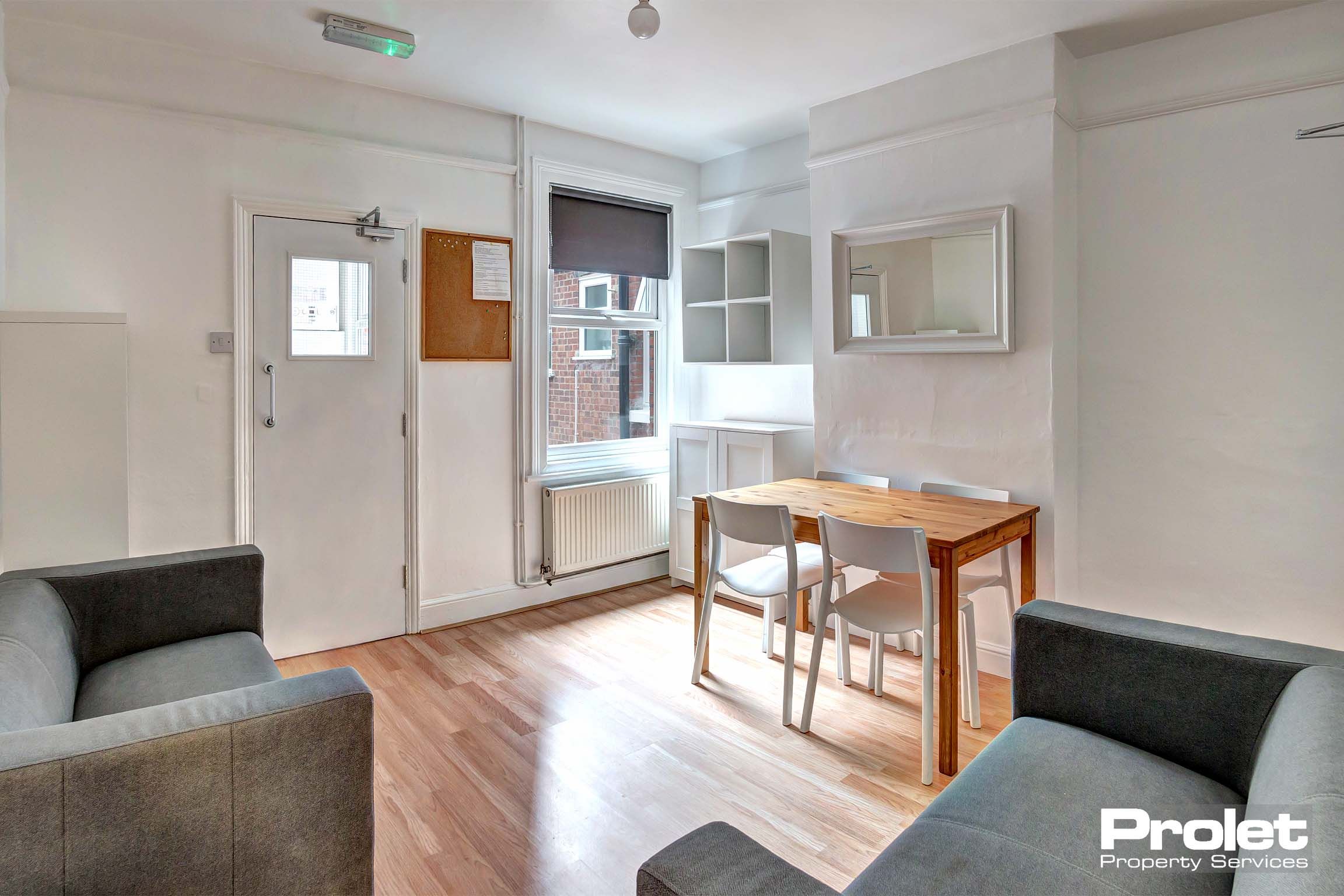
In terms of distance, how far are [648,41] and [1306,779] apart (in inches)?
123

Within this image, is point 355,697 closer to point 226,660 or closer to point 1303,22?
point 226,660

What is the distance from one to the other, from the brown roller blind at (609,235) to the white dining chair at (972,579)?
2.33 meters

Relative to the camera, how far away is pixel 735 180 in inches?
183

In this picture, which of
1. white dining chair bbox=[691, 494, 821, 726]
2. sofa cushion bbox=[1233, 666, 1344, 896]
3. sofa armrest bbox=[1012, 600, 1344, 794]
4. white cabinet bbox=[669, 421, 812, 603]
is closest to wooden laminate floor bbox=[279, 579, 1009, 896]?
white dining chair bbox=[691, 494, 821, 726]

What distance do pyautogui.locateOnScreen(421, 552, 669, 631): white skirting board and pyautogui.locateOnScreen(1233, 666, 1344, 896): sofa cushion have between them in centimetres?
257

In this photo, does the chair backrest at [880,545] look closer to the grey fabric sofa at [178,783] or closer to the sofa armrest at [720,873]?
the sofa armrest at [720,873]

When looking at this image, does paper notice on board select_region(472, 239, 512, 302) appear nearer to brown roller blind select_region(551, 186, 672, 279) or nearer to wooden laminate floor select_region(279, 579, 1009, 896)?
brown roller blind select_region(551, 186, 672, 279)

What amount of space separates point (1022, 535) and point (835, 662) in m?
1.01

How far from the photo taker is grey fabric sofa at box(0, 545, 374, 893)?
44.9 inches

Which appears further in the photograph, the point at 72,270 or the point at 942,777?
the point at 72,270

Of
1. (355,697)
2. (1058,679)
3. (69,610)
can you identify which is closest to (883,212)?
(1058,679)

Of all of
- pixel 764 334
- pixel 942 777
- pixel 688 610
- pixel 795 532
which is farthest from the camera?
pixel 764 334

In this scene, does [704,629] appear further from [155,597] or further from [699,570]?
[155,597]

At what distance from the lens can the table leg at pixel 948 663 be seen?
94.1 inches
